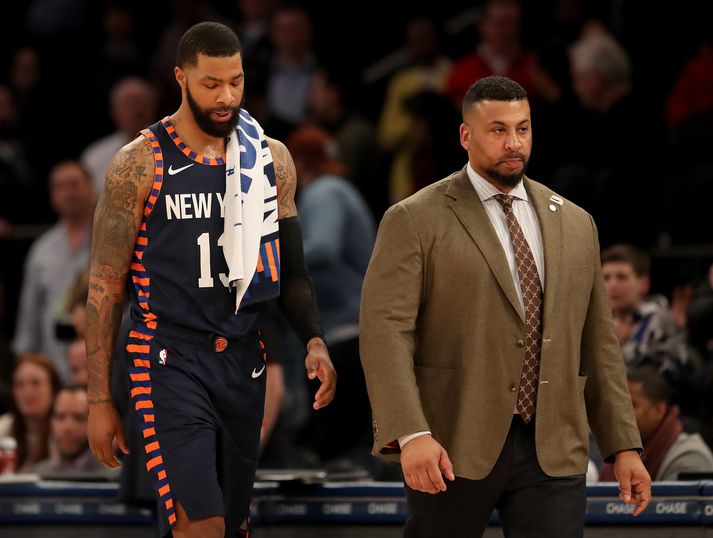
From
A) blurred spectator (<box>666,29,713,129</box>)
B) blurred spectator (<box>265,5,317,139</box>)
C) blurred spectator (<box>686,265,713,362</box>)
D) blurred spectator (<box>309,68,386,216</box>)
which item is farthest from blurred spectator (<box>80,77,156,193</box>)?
blurred spectator (<box>686,265,713,362</box>)

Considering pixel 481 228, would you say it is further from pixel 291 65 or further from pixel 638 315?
pixel 291 65

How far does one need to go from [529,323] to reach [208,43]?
4.21 ft

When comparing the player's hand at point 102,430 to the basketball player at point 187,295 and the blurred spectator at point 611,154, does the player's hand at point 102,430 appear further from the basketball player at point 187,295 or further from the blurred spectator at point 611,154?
the blurred spectator at point 611,154

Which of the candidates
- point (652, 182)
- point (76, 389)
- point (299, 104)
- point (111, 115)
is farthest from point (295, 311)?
point (111, 115)

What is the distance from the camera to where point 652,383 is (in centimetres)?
624

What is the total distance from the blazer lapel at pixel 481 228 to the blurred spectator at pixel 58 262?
5416 mm

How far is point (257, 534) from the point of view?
599 centimetres

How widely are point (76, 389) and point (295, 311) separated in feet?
10.2

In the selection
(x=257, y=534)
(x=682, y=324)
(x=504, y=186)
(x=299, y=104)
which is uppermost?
(x=299, y=104)

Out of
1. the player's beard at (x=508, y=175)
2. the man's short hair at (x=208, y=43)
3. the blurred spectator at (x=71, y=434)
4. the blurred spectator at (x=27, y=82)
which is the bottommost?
the blurred spectator at (x=71, y=434)

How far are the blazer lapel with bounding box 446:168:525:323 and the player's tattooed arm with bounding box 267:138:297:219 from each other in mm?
618

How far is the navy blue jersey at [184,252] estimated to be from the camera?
4.67m

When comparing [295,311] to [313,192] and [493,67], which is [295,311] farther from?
[493,67]

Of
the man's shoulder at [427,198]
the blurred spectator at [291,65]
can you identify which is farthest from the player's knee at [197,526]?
the blurred spectator at [291,65]
